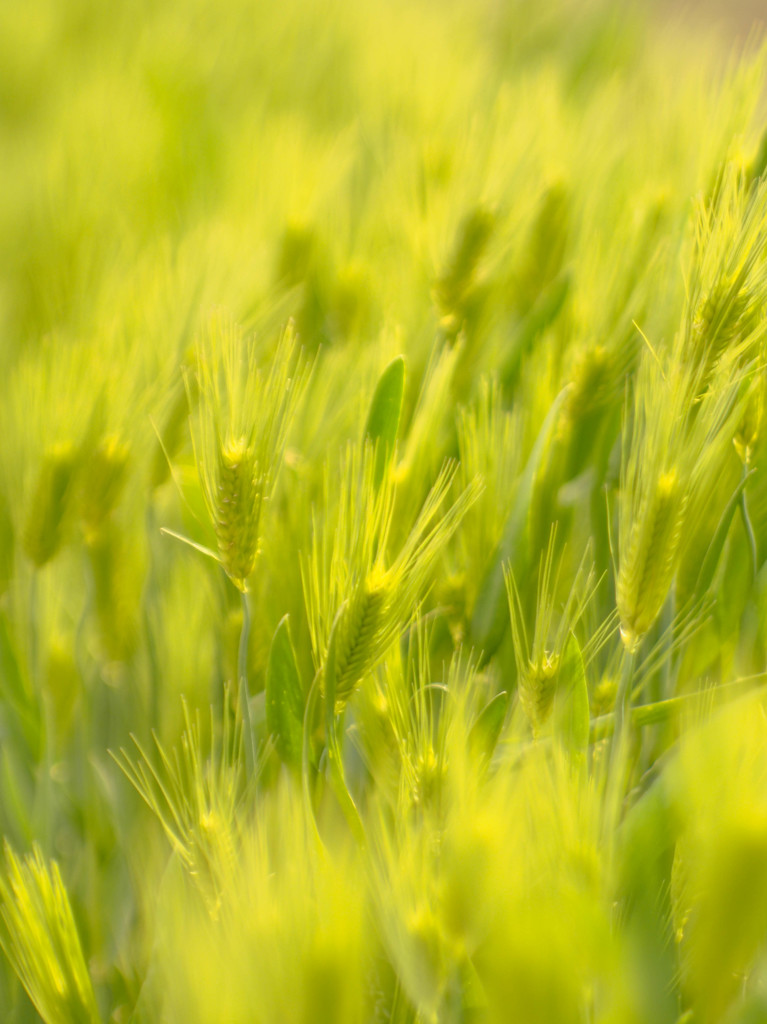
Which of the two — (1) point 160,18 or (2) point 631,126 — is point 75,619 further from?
(1) point 160,18

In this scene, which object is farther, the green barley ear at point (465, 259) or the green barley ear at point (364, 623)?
the green barley ear at point (465, 259)

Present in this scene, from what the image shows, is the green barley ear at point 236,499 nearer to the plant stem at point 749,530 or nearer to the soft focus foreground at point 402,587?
the soft focus foreground at point 402,587

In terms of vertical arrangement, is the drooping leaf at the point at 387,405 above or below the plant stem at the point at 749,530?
above

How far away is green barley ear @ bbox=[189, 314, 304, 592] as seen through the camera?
191 millimetres

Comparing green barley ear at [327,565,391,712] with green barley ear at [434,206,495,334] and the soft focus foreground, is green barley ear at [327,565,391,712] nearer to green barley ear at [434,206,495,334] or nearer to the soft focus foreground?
the soft focus foreground

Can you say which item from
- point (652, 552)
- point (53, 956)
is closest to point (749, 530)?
point (652, 552)

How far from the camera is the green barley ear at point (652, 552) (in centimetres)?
17

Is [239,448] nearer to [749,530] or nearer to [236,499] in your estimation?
[236,499]

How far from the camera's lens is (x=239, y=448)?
0.19 meters

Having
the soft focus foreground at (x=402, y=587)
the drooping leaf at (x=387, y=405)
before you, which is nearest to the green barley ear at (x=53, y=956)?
the soft focus foreground at (x=402, y=587)

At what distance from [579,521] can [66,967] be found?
0.17 m

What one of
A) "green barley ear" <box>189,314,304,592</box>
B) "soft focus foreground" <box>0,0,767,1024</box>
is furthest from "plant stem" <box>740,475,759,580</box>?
"green barley ear" <box>189,314,304,592</box>

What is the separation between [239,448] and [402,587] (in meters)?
0.04

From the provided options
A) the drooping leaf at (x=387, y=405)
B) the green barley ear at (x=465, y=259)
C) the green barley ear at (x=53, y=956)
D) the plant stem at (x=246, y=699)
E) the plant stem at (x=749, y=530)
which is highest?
the green barley ear at (x=465, y=259)
